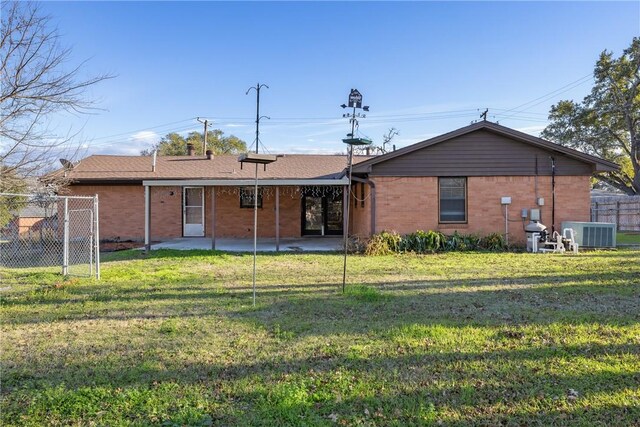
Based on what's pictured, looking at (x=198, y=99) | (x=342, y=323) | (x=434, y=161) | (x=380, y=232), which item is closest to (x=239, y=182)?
(x=380, y=232)

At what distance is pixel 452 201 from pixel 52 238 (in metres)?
13.8

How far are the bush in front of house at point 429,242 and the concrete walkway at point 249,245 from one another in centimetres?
146

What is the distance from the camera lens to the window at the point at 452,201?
44.9ft

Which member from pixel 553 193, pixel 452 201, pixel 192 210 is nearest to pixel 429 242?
pixel 452 201

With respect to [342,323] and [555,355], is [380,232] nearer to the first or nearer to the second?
[342,323]

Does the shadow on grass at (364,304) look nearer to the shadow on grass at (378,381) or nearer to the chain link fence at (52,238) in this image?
the shadow on grass at (378,381)

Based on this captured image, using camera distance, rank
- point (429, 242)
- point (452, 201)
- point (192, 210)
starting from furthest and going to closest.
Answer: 1. point (192, 210)
2. point (452, 201)
3. point (429, 242)

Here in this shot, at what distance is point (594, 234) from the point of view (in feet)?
42.9

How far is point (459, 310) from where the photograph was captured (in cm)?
587

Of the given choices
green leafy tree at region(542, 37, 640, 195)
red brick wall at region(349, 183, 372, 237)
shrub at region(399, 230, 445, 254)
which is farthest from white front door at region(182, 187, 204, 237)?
green leafy tree at region(542, 37, 640, 195)

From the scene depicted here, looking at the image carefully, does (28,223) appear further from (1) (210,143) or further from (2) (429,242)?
(1) (210,143)

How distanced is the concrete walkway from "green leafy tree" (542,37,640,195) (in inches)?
934

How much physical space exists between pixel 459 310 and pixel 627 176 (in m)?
31.4

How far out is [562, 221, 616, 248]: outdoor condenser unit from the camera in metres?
13.1
